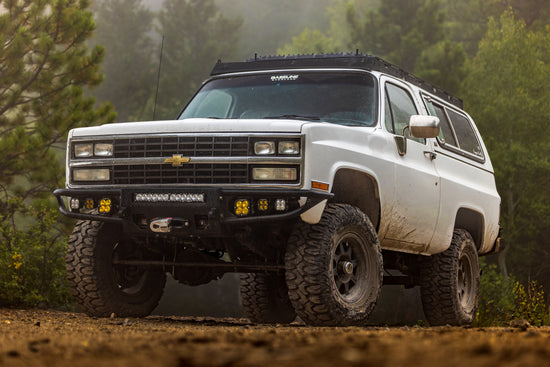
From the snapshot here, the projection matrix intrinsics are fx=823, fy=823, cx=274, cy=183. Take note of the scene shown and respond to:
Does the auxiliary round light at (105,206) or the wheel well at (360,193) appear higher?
the wheel well at (360,193)

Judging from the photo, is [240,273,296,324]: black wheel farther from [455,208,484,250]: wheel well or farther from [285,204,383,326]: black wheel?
[285,204,383,326]: black wheel

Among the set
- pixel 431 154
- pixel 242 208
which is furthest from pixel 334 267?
pixel 431 154

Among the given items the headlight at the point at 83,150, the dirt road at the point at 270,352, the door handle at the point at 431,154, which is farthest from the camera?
the door handle at the point at 431,154

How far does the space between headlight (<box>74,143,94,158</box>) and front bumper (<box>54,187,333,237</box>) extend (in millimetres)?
335

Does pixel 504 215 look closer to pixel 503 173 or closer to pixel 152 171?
pixel 503 173

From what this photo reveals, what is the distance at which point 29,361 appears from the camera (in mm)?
3176

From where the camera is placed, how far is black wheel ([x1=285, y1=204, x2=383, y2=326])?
6180 millimetres

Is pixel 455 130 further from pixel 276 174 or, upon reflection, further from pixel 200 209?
pixel 200 209

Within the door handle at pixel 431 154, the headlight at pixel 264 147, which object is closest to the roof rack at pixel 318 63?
the door handle at pixel 431 154

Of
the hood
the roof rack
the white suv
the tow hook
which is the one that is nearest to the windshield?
the white suv

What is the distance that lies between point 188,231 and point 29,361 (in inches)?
127

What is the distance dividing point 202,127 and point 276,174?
30.2 inches

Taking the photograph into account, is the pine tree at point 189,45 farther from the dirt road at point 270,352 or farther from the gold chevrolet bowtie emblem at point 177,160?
the dirt road at point 270,352

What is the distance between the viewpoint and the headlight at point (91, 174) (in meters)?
6.86
